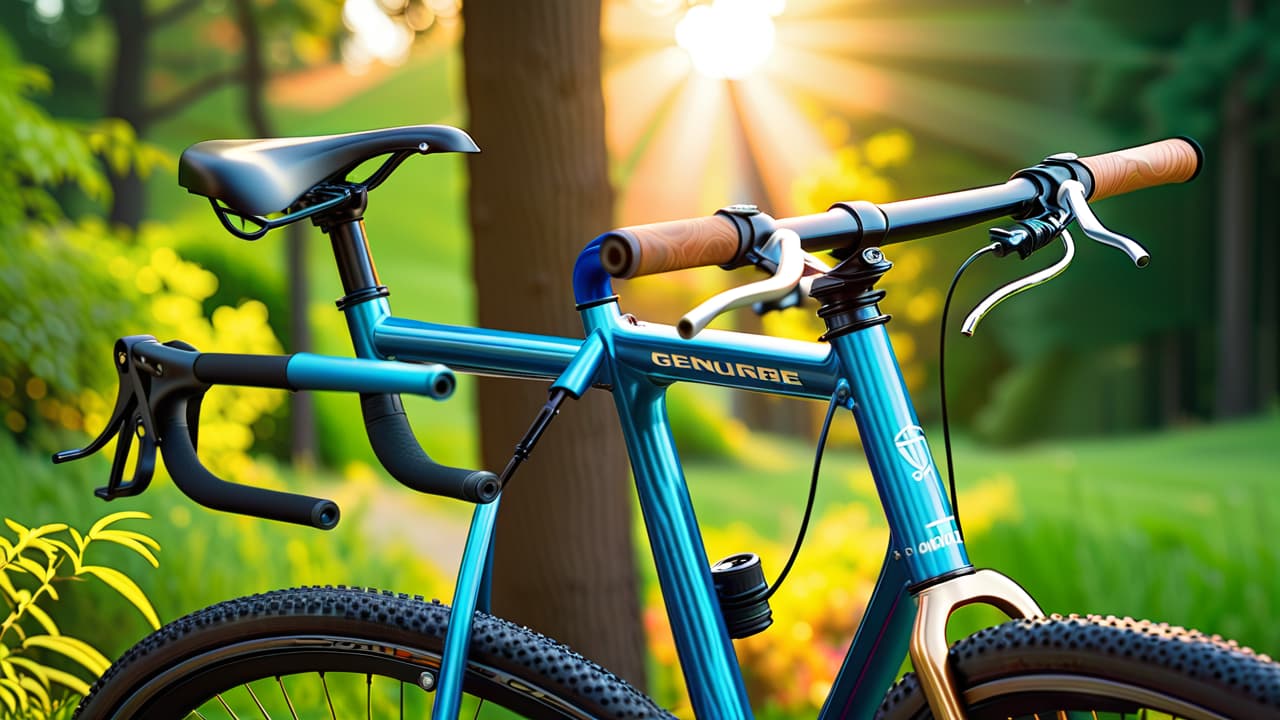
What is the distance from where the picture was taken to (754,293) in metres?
1.03

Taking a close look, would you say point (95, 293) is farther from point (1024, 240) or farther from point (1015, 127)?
point (1015, 127)

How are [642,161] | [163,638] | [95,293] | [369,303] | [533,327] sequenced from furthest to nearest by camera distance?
[642,161] → [95,293] → [533,327] → [369,303] → [163,638]

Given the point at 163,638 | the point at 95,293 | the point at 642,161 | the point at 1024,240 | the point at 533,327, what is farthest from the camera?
the point at 642,161

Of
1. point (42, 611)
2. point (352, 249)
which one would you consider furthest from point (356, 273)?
point (42, 611)

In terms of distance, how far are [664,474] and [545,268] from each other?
1.28 m

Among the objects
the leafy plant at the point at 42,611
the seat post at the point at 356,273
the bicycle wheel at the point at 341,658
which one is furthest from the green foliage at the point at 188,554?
the seat post at the point at 356,273

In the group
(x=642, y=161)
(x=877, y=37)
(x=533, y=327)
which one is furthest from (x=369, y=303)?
(x=877, y=37)

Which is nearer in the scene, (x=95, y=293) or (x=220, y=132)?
(x=95, y=293)

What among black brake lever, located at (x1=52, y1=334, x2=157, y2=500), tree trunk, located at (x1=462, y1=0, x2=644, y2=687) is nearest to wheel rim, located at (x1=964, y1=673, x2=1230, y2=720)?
black brake lever, located at (x1=52, y1=334, x2=157, y2=500)

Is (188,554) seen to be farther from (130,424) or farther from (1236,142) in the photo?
(1236,142)

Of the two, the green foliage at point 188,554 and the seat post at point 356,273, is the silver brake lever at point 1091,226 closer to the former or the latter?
the seat post at point 356,273

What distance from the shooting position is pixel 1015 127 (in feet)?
22.0

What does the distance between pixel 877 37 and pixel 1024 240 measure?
18.4 ft

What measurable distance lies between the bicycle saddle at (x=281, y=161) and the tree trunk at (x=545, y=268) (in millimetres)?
1047
